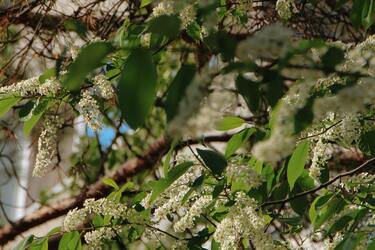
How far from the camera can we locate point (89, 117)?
157cm

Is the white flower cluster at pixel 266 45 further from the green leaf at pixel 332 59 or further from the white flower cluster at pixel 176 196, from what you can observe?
the white flower cluster at pixel 176 196

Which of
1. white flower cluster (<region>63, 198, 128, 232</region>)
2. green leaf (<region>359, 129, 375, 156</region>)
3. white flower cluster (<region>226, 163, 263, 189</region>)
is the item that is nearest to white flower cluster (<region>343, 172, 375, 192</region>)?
green leaf (<region>359, 129, 375, 156</region>)

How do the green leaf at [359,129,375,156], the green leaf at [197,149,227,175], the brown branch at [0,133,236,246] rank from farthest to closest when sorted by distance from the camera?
the brown branch at [0,133,236,246], the green leaf at [359,129,375,156], the green leaf at [197,149,227,175]

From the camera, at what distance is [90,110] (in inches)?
62.1

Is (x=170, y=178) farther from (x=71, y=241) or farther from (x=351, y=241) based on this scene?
(x=351, y=241)

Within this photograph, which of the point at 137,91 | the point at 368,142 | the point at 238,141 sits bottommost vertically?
the point at 368,142

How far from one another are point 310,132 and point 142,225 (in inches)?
16.1

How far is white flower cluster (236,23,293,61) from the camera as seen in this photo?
73cm

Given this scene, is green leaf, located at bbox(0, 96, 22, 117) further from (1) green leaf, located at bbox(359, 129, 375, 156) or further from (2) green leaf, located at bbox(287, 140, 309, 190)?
(1) green leaf, located at bbox(359, 129, 375, 156)

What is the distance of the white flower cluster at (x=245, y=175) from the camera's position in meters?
1.39

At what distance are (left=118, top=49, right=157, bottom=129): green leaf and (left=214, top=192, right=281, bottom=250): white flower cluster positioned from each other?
657 millimetres

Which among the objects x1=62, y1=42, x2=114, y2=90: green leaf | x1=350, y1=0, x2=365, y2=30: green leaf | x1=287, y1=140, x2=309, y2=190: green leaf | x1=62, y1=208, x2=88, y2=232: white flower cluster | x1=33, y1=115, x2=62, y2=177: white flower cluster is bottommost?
Result: x1=287, y1=140, x2=309, y2=190: green leaf

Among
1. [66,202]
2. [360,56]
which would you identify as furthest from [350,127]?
[66,202]

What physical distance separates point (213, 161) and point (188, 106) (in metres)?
0.71
